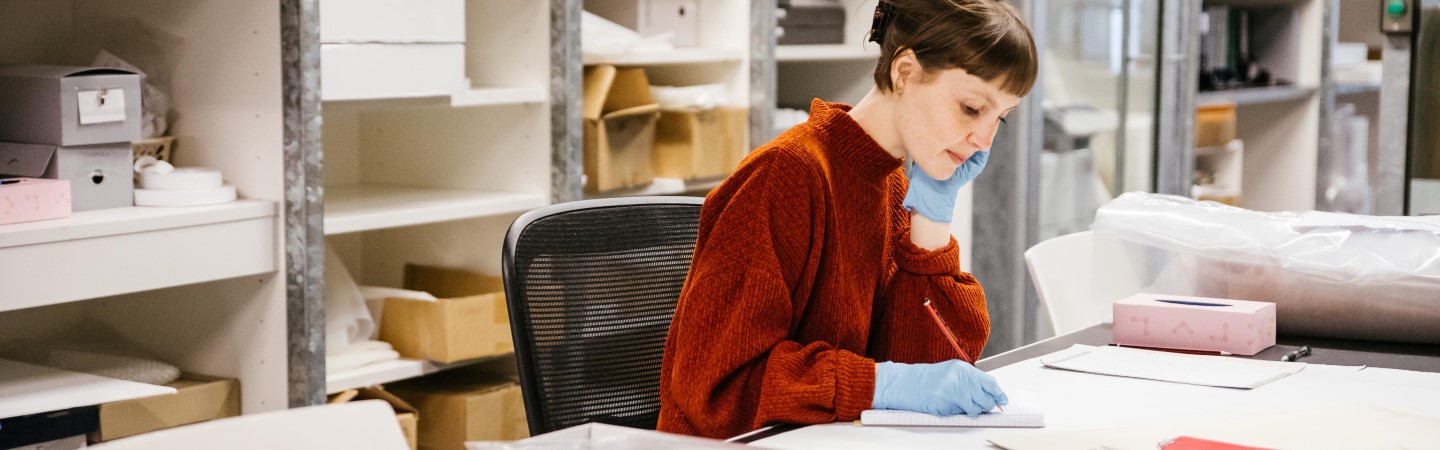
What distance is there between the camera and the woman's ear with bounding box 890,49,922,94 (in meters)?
1.41

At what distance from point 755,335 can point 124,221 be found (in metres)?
1.03

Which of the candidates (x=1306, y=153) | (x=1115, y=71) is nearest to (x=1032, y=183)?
(x=1115, y=71)

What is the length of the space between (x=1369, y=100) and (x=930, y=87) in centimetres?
418

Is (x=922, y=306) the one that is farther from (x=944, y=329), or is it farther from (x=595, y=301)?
(x=595, y=301)

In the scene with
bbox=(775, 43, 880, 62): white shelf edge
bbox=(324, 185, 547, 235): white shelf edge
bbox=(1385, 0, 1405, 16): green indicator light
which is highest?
bbox=(1385, 0, 1405, 16): green indicator light

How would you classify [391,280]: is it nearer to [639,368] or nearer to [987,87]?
[639,368]

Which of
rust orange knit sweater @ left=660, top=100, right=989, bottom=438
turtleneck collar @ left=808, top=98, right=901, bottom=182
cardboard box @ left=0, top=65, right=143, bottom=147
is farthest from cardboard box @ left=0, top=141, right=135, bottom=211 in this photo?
turtleneck collar @ left=808, top=98, right=901, bottom=182

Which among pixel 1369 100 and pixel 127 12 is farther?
pixel 1369 100

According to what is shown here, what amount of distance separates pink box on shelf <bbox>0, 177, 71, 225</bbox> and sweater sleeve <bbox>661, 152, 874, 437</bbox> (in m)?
0.98

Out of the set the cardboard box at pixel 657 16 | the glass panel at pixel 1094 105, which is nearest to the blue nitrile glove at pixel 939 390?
the cardboard box at pixel 657 16

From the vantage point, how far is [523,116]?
2543mm

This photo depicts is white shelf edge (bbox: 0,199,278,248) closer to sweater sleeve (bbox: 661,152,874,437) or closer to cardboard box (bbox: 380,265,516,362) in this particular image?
cardboard box (bbox: 380,265,516,362)

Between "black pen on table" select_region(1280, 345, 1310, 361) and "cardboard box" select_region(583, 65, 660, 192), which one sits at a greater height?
"cardboard box" select_region(583, 65, 660, 192)

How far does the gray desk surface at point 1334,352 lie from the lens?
158cm
